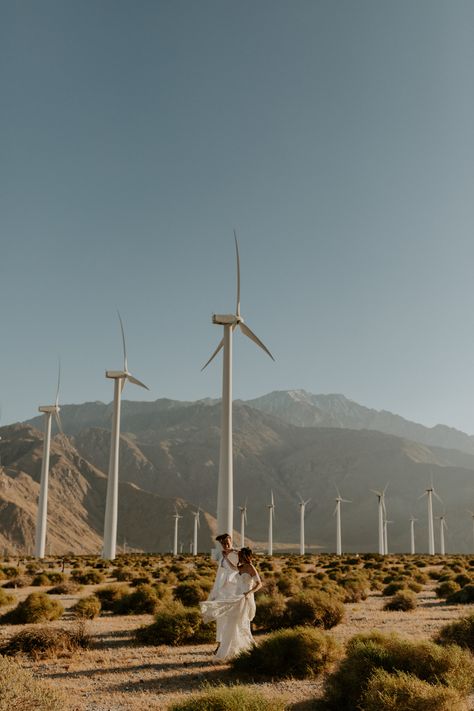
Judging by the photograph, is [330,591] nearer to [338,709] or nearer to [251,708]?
[338,709]

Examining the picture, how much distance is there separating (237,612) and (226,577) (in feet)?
2.61

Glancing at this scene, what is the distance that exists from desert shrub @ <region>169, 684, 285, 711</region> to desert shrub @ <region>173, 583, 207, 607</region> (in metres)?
15.9

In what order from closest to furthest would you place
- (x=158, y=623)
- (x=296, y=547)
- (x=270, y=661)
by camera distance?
(x=270, y=661) → (x=158, y=623) → (x=296, y=547)

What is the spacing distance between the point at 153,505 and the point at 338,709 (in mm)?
191482

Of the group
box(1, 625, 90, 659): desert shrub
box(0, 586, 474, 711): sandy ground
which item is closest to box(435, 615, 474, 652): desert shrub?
box(0, 586, 474, 711): sandy ground

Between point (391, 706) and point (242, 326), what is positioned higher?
point (242, 326)

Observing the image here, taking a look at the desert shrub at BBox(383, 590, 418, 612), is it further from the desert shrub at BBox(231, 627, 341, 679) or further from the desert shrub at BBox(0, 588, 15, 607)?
the desert shrub at BBox(0, 588, 15, 607)

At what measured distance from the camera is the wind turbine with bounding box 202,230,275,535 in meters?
38.8

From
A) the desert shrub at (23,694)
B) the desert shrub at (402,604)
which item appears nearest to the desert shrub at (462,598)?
the desert shrub at (402,604)

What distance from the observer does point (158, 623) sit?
1761cm

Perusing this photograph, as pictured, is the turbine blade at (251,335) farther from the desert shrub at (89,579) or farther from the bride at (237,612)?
the bride at (237,612)

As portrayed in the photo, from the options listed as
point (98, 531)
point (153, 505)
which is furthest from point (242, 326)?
point (153, 505)

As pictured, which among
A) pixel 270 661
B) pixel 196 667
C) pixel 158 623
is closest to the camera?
pixel 270 661

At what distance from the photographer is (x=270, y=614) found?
19125 mm
